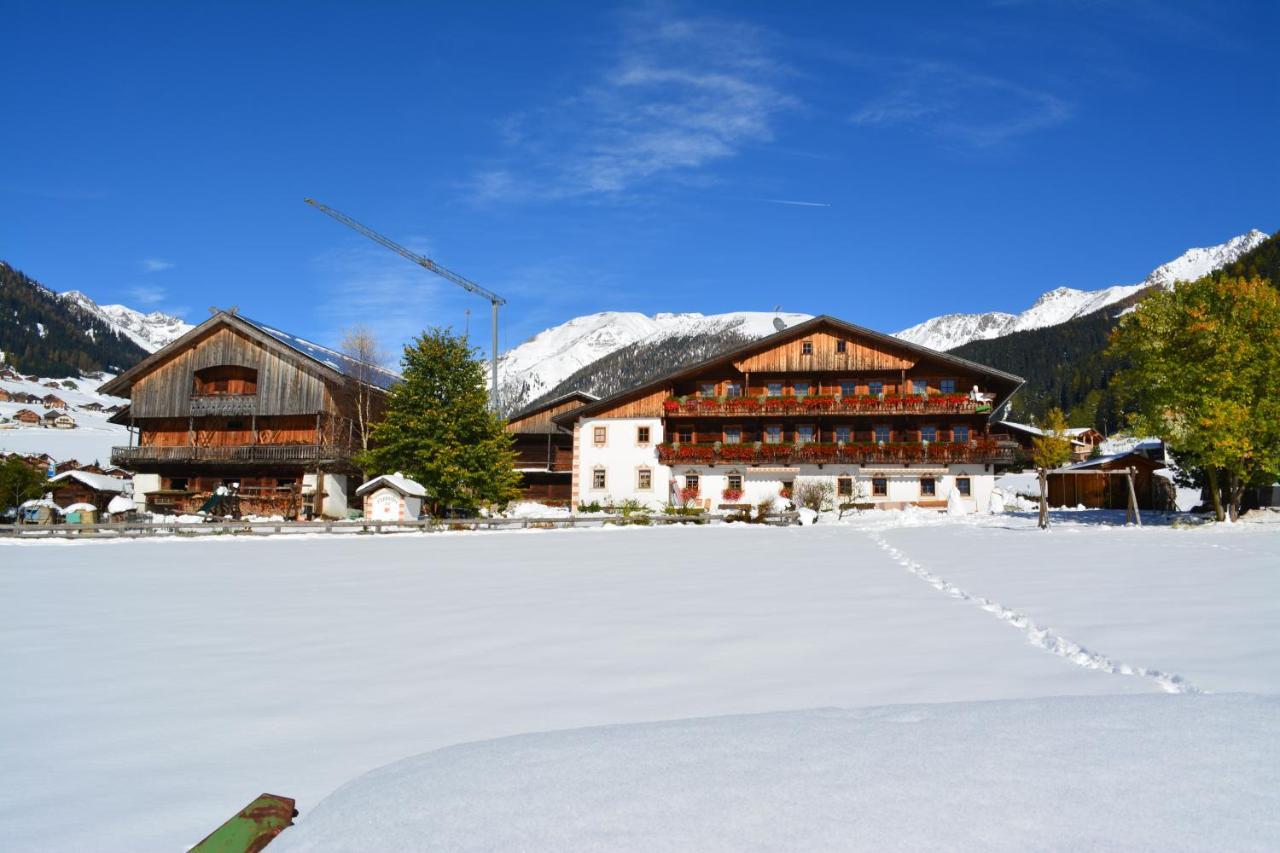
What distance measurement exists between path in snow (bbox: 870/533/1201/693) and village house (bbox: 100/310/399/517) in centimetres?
3703

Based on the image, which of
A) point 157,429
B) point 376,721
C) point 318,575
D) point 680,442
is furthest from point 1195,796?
point 157,429

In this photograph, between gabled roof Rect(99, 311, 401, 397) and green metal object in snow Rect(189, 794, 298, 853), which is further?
→ gabled roof Rect(99, 311, 401, 397)

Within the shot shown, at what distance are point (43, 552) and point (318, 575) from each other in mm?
11192

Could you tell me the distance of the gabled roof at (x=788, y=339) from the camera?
4350 centimetres

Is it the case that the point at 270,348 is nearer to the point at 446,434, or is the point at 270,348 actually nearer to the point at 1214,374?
the point at 446,434

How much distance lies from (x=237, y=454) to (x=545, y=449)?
18.4 m

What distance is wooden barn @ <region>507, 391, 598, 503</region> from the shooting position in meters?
53.6

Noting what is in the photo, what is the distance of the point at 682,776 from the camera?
396cm

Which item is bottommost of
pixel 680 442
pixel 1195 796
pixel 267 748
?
pixel 267 748

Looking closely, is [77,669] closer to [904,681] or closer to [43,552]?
[904,681]

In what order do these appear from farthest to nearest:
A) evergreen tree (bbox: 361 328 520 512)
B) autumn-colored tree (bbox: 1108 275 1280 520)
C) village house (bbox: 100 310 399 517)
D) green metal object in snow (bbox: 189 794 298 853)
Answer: village house (bbox: 100 310 399 517)
evergreen tree (bbox: 361 328 520 512)
autumn-colored tree (bbox: 1108 275 1280 520)
green metal object in snow (bbox: 189 794 298 853)

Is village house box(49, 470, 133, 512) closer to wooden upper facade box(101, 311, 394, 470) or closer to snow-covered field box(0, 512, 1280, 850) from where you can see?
wooden upper facade box(101, 311, 394, 470)

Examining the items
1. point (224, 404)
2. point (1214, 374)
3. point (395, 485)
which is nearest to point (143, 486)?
point (224, 404)

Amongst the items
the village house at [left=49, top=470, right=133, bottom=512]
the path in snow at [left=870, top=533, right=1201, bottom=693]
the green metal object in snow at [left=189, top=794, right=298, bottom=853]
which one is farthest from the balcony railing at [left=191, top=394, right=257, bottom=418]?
the green metal object in snow at [left=189, top=794, right=298, bottom=853]
